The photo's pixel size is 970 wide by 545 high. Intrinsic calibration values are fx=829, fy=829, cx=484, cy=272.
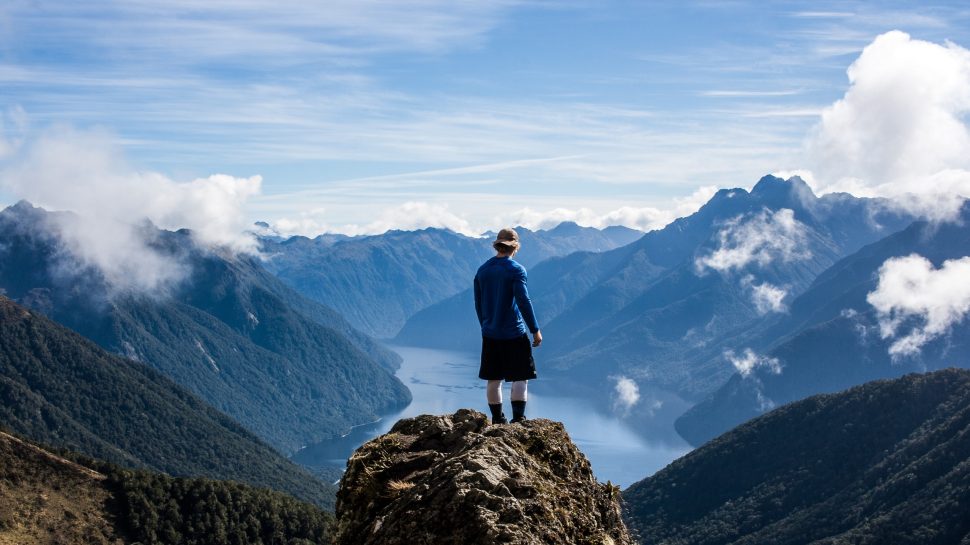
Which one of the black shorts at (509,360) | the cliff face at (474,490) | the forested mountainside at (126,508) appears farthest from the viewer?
the forested mountainside at (126,508)

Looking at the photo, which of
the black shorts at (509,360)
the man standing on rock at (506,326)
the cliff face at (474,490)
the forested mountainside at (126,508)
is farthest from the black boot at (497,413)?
the forested mountainside at (126,508)

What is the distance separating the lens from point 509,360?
17000 millimetres

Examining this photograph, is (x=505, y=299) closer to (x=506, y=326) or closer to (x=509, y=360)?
(x=506, y=326)

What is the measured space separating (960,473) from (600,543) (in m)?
188

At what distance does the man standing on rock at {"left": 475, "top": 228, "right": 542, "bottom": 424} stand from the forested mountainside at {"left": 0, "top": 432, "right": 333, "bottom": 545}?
77.0 m

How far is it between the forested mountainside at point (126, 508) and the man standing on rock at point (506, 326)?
3033 inches

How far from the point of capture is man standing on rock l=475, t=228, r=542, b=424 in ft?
54.7

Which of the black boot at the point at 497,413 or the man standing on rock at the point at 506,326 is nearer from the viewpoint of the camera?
the black boot at the point at 497,413

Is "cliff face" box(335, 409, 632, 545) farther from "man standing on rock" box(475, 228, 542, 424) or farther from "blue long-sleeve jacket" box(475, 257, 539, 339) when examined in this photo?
"blue long-sleeve jacket" box(475, 257, 539, 339)

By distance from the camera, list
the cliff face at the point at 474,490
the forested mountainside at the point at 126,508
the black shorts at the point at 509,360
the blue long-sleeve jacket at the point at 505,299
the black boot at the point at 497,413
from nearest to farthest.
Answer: the cliff face at the point at 474,490, the black boot at the point at 497,413, the blue long-sleeve jacket at the point at 505,299, the black shorts at the point at 509,360, the forested mountainside at the point at 126,508

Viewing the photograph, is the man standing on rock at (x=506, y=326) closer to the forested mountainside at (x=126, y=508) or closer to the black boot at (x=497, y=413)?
the black boot at (x=497, y=413)

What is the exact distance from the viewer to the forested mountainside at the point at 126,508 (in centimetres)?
9444

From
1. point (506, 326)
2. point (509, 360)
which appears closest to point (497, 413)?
point (509, 360)

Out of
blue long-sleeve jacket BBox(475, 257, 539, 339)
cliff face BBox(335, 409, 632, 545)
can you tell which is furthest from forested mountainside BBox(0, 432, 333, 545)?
cliff face BBox(335, 409, 632, 545)
